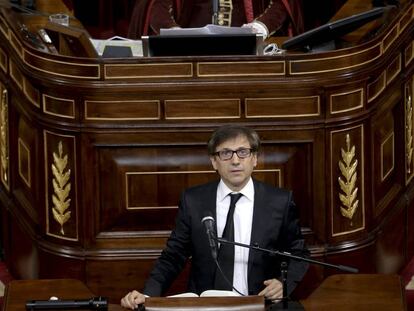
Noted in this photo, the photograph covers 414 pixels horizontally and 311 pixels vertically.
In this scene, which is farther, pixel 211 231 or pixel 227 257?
pixel 227 257

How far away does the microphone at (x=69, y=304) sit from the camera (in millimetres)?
4930

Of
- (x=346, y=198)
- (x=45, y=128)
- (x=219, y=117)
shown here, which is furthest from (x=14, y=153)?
(x=346, y=198)

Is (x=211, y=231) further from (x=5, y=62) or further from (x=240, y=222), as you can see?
(x=5, y=62)

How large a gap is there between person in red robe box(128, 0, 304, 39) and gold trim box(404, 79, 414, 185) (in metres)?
0.98

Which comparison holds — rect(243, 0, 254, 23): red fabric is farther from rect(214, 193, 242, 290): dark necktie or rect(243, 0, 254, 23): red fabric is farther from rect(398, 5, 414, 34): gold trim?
rect(214, 193, 242, 290): dark necktie

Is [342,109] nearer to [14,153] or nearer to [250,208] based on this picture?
[250,208]

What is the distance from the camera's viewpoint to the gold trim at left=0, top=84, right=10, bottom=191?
7340 mm

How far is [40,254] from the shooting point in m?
6.94

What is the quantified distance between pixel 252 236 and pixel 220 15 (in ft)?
8.63

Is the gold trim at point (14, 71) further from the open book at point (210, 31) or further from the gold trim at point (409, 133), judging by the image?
the gold trim at point (409, 133)

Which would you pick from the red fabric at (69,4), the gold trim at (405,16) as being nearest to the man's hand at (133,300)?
the gold trim at (405,16)

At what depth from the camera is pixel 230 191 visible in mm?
5617

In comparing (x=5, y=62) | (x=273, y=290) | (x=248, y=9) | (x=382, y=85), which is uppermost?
(x=248, y=9)

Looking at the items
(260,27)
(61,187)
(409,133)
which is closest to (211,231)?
(61,187)
